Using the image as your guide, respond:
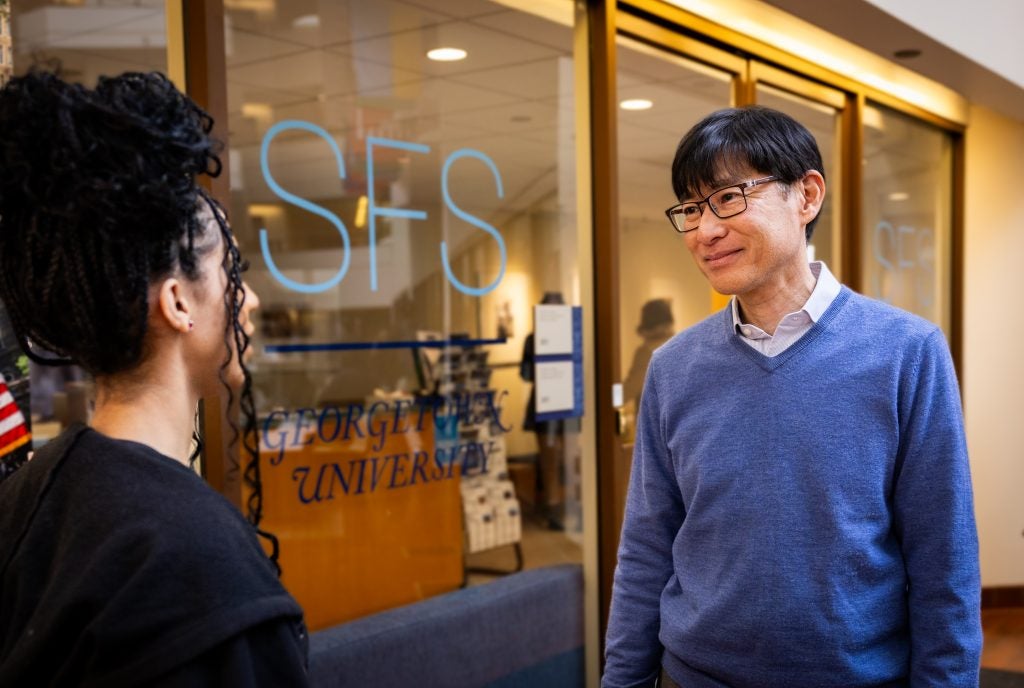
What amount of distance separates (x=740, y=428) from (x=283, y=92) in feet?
15.5

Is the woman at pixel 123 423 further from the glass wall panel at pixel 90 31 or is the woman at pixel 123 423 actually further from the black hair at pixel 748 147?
the glass wall panel at pixel 90 31

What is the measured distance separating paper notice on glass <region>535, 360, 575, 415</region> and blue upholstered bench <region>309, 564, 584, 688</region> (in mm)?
625

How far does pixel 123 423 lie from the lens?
3.08ft

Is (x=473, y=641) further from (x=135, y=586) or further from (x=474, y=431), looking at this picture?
(x=135, y=586)

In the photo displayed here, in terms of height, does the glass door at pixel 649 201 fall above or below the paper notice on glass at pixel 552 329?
above

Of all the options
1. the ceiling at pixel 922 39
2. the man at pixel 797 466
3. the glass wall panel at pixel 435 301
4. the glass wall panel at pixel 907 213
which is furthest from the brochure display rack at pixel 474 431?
the glass wall panel at pixel 907 213

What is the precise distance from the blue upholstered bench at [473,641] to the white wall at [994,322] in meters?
3.76

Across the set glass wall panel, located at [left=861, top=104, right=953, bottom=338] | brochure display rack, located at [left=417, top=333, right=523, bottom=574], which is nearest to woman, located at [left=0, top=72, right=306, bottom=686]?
brochure display rack, located at [left=417, top=333, right=523, bottom=574]

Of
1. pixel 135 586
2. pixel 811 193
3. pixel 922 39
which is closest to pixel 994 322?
pixel 922 39

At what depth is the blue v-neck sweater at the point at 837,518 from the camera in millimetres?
1477

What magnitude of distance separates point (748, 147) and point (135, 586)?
1.23 m

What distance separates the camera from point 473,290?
3.55m

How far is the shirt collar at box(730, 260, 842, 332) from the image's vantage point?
1599 millimetres

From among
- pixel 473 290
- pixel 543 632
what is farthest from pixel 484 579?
pixel 473 290
